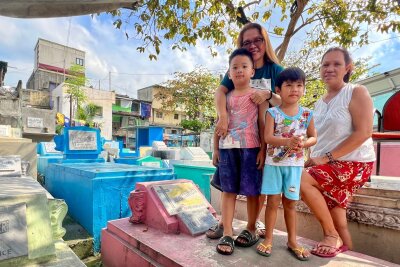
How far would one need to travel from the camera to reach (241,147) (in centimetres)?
205

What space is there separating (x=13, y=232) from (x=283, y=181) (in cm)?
188

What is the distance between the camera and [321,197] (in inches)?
78.7

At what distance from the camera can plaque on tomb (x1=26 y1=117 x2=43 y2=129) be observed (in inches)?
619

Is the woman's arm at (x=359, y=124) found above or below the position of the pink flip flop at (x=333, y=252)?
above

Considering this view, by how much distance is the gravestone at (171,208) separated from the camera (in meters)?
2.47

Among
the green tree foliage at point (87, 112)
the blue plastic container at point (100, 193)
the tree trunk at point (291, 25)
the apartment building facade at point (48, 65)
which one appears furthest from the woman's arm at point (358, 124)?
the apartment building facade at point (48, 65)

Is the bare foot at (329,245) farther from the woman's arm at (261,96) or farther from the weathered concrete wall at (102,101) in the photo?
the weathered concrete wall at (102,101)

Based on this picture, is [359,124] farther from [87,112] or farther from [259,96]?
[87,112]

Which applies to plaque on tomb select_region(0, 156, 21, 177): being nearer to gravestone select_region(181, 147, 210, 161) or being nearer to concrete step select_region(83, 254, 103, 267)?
concrete step select_region(83, 254, 103, 267)

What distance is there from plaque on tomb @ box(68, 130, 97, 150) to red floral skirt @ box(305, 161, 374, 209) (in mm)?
5124

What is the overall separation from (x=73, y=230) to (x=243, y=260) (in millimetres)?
2503

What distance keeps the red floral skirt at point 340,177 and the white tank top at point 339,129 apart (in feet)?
0.20

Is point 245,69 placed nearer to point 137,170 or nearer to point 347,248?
point 347,248

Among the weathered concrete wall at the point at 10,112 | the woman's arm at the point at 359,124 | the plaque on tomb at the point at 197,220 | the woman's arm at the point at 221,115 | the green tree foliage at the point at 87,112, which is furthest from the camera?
the green tree foliage at the point at 87,112
